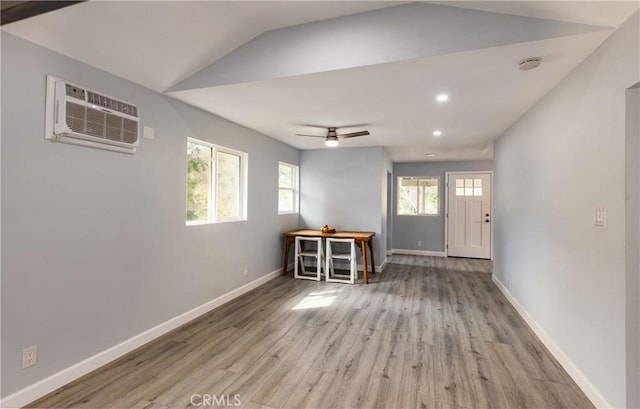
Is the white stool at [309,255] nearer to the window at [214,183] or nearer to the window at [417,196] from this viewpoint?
the window at [214,183]

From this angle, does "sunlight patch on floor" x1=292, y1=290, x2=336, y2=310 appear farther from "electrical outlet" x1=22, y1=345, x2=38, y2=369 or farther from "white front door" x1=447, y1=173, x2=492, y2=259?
"white front door" x1=447, y1=173, x2=492, y2=259

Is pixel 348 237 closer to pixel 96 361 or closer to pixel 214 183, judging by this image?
pixel 214 183

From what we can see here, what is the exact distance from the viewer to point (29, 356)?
2.01 meters

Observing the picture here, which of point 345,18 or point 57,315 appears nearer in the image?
point 57,315

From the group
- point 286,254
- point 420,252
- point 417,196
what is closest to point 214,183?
point 286,254

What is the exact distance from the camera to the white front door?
700 cm

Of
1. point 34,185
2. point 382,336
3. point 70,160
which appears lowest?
point 382,336

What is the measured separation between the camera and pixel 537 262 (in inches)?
122

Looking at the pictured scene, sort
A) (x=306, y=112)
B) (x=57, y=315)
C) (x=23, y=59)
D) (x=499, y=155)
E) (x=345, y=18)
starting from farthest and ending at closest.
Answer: (x=499, y=155) < (x=306, y=112) < (x=345, y=18) < (x=57, y=315) < (x=23, y=59)

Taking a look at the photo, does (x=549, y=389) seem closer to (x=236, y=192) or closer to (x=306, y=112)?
(x=306, y=112)

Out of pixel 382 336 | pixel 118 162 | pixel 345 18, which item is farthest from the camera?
pixel 382 336

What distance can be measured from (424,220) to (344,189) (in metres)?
2.78

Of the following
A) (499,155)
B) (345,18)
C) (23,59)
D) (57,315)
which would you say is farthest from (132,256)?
(499,155)

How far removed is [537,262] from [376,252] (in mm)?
2887
